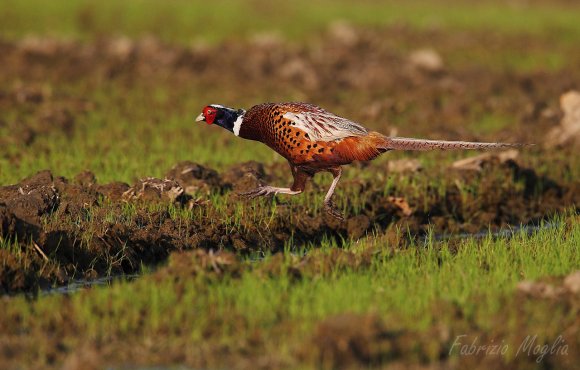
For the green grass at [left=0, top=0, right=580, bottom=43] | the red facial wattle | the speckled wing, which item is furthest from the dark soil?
the green grass at [left=0, top=0, right=580, bottom=43]

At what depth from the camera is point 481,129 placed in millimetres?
13281

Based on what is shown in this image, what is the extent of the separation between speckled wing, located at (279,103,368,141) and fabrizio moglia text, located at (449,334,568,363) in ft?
9.30

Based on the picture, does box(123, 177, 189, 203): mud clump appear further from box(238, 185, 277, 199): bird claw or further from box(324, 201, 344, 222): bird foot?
box(324, 201, 344, 222): bird foot

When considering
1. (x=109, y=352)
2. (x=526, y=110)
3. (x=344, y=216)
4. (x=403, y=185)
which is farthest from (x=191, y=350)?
(x=526, y=110)

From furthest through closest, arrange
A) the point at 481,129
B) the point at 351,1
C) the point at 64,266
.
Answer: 1. the point at 351,1
2. the point at 481,129
3. the point at 64,266

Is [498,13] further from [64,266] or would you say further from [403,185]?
[64,266]

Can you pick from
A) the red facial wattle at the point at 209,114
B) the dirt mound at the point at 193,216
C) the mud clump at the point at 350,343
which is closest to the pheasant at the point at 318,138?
the red facial wattle at the point at 209,114

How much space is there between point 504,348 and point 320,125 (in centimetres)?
305

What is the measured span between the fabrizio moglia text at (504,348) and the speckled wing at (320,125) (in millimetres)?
2835

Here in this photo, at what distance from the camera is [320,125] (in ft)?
27.1

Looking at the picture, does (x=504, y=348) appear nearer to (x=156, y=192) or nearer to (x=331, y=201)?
(x=331, y=201)

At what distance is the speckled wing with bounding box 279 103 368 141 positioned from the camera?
27.0ft

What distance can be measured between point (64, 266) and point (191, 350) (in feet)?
6.66

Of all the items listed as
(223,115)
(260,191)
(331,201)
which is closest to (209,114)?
(223,115)
